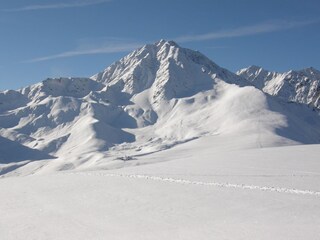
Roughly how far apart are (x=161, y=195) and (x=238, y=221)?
859 centimetres

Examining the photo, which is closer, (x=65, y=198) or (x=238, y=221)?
(x=238, y=221)

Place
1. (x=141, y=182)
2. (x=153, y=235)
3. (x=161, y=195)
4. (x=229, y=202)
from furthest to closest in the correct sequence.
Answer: (x=141, y=182)
(x=161, y=195)
(x=229, y=202)
(x=153, y=235)

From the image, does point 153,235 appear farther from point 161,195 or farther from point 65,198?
point 65,198

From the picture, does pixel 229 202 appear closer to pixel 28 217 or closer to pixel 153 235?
pixel 153 235

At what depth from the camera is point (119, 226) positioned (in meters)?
18.8

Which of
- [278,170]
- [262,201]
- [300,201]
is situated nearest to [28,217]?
[262,201]

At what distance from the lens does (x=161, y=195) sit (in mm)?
26391

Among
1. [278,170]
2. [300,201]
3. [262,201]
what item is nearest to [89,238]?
[262,201]

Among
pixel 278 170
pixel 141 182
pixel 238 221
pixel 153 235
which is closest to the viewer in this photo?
pixel 153 235

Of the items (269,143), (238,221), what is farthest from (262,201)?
(269,143)

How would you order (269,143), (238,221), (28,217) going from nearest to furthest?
(238,221) → (28,217) → (269,143)

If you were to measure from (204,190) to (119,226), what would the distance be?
1008cm

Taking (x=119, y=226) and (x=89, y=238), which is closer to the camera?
(x=89, y=238)

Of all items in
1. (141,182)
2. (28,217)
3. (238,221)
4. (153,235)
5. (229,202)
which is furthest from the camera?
(141,182)
